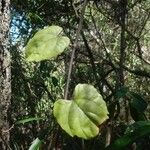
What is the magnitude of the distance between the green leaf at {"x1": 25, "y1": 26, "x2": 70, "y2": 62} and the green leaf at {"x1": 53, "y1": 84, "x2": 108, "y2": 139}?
6 centimetres

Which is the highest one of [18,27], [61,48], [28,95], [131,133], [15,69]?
[18,27]

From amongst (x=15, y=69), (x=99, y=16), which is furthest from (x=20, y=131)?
(x=99, y=16)

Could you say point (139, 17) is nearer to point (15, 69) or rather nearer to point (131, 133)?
point (15, 69)

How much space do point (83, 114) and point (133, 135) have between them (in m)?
0.98

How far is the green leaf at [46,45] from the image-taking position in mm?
501

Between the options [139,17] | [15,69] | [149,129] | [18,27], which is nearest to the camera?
[149,129]

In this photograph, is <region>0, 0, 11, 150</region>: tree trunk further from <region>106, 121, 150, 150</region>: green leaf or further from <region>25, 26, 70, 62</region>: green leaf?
<region>25, 26, 70, 62</region>: green leaf

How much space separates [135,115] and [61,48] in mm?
1061

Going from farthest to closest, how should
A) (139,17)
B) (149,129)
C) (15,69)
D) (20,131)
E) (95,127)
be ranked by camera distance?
(139,17) < (15,69) < (20,131) < (149,129) < (95,127)

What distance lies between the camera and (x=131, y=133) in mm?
1407

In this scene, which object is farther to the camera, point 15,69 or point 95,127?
point 15,69

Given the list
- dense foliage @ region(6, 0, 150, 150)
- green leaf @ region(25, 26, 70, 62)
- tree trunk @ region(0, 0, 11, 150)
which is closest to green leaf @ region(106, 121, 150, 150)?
dense foliage @ region(6, 0, 150, 150)

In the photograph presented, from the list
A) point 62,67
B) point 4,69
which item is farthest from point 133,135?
point 62,67

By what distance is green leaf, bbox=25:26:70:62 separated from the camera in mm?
501
